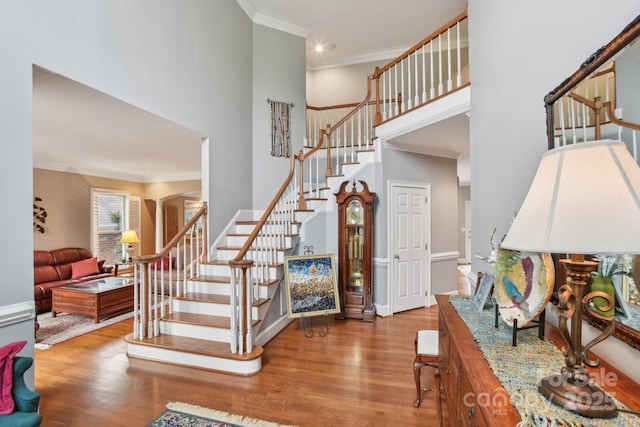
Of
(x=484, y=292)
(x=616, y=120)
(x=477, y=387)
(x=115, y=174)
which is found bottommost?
(x=477, y=387)

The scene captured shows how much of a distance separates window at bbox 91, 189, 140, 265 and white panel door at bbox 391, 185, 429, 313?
6.37m

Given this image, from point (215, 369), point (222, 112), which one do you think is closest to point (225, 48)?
point (222, 112)

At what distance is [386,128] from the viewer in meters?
4.11

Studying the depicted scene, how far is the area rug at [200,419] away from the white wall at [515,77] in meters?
2.07

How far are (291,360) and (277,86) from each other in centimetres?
447

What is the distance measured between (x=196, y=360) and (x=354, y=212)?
8.62 ft

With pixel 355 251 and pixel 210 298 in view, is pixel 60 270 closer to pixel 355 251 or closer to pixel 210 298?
pixel 210 298

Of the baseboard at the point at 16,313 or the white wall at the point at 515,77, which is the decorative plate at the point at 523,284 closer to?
the white wall at the point at 515,77

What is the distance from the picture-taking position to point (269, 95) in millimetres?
5105

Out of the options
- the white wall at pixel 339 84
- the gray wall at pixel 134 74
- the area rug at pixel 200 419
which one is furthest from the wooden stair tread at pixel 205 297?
the white wall at pixel 339 84

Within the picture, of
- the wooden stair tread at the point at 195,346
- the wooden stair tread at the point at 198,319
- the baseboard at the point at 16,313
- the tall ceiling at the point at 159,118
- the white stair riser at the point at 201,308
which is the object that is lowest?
the wooden stair tread at the point at 195,346

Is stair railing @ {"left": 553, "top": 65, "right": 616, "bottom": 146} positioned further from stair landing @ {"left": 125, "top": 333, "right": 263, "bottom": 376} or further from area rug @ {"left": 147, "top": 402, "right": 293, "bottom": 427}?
stair landing @ {"left": 125, "top": 333, "right": 263, "bottom": 376}

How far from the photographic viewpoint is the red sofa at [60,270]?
4527mm

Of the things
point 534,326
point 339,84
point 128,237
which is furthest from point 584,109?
point 128,237
